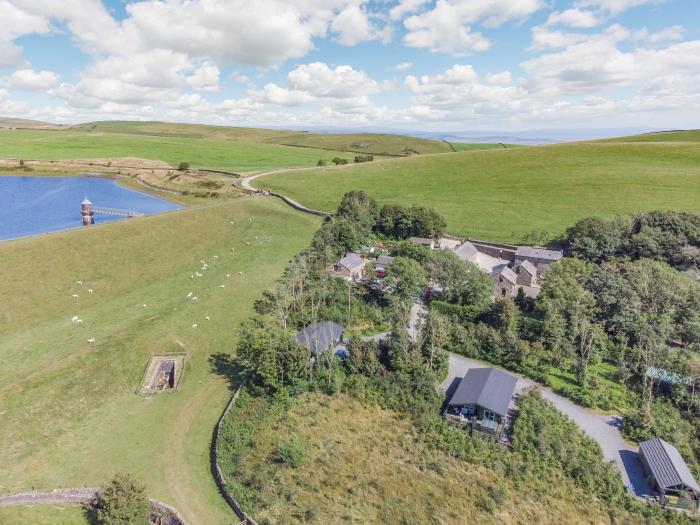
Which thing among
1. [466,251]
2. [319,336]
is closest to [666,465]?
[319,336]

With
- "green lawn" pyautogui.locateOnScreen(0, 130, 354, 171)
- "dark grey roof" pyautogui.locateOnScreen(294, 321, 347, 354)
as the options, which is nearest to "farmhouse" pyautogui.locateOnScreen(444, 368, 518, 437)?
"dark grey roof" pyautogui.locateOnScreen(294, 321, 347, 354)

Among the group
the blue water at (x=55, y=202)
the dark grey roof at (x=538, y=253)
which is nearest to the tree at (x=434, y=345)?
the dark grey roof at (x=538, y=253)

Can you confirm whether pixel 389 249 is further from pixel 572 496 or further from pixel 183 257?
pixel 572 496

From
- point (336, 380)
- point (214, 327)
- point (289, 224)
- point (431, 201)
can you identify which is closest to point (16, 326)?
point (214, 327)

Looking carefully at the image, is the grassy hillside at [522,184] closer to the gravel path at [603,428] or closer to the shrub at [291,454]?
the gravel path at [603,428]

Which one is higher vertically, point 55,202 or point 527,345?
point 55,202

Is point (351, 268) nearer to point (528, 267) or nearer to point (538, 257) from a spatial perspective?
point (528, 267)

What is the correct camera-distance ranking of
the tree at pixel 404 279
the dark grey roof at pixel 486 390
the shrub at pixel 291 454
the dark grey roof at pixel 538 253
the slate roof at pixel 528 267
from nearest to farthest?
the shrub at pixel 291 454, the dark grey roof at pixel 486 390, the tree at pixel 404 279, the slate roof at pixel 528 267, the dark grey roof at pixel 538 253

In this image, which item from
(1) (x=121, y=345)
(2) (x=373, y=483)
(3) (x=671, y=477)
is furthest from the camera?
(1) (x=121, y=345)
